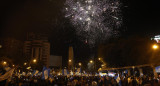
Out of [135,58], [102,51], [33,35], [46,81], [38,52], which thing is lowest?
[46,81]

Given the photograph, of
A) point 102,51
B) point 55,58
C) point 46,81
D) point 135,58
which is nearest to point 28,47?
point 55,58

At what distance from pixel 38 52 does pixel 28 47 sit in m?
8.32

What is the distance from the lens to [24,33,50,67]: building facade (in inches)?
4254

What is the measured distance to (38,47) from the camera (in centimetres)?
11094

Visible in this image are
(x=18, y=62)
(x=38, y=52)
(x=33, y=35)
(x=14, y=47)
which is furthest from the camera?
(x=33, y=35)

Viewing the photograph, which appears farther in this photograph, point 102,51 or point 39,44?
point 39,44

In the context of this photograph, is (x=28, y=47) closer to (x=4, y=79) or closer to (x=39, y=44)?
(x=39, y=44)

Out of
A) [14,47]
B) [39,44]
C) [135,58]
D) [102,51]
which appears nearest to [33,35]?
[39,44]

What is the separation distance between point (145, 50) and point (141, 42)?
6.95 feet

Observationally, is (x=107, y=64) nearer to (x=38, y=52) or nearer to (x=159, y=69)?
(x=159, y=69)

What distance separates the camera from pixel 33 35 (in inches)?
4596

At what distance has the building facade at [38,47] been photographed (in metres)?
108

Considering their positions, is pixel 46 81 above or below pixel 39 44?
below

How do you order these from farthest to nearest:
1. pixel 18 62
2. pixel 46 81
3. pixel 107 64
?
1. pixel 18 62
2. pixel 107 64
3. pixel 46 81
